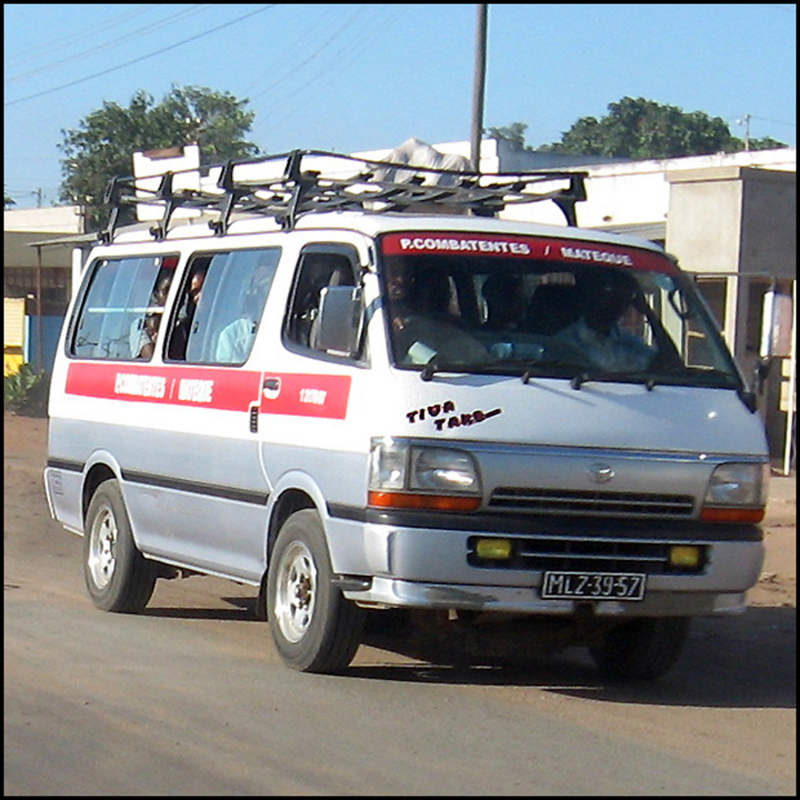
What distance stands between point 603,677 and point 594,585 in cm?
121

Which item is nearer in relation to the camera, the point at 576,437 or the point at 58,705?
the point at 58,705

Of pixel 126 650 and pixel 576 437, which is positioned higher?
pixel 576 437

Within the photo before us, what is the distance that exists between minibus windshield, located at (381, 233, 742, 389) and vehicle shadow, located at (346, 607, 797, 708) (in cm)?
143

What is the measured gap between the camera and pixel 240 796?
17.6 feet

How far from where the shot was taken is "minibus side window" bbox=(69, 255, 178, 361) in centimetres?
962

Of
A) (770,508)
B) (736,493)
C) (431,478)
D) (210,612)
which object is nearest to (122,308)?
(210,612)

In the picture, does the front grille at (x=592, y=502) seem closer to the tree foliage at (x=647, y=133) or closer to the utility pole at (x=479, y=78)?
the utility pole at (x=479, y=78)

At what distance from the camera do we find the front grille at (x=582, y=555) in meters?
7.14

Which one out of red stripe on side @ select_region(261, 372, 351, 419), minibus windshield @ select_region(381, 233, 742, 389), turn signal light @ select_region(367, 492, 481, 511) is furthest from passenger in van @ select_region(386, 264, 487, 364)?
turn signal light @ select_region(367, 492, 481, 511)

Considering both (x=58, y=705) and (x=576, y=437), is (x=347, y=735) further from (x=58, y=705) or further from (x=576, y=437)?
(x=576, y=437)

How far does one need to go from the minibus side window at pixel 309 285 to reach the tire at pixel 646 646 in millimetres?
2204

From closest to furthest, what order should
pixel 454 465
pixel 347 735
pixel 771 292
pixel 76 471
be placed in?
1. pixel 347 735
2. pixel 454 465
3. pixel 771 292
4. pixel 76 471

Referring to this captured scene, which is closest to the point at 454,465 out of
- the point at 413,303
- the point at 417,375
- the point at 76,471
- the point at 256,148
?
the point at 417,375

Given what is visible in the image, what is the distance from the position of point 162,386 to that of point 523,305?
2429mm
